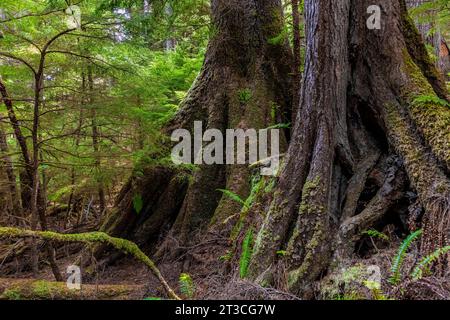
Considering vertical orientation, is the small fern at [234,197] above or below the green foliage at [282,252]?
above

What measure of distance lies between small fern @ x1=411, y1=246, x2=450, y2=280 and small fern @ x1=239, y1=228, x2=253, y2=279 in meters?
1.82

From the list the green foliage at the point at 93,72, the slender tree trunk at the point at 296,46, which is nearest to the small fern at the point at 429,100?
the slender tree trunk at the point at 296,46

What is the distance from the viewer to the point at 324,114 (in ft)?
14.5

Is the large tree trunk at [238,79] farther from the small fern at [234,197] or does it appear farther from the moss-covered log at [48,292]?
the moss-covered log at [48,292]

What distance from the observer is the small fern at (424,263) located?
Result: 304cm

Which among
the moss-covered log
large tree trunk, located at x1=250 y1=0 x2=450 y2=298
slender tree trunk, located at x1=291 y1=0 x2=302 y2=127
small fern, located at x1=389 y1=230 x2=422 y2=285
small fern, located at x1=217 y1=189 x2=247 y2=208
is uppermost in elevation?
slender tree trunk, located at x1=291 y1=0 x2=302 y2=127

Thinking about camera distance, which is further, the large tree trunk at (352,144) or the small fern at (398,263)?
the large tree trunk at (352,144)

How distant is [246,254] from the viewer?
4.32 m

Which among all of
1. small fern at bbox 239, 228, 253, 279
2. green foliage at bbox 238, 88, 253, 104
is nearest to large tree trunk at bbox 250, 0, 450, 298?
small fern at bbox 239, 228, 253, 279

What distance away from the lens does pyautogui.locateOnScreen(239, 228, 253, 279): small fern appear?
4188 mm

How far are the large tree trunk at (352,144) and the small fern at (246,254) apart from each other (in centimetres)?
17

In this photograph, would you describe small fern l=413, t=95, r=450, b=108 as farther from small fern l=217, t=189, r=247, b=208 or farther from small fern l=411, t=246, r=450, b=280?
small fern l=217, t=189, r=247, b=208

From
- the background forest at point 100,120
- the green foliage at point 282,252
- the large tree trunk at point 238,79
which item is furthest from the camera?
the large tree trunk at point 238,79
